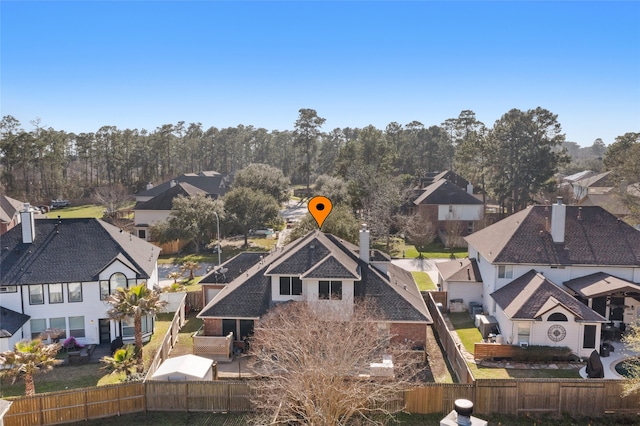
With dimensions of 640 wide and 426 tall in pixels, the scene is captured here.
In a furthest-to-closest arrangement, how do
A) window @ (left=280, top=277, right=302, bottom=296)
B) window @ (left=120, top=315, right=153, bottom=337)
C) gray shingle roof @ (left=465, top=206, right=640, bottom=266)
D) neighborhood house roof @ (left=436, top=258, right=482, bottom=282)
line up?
neighborhood house roof @ (left=436, top=258, right=482, bottom=282), gray shingle roof @ (left=465, top=206, right=640, bottom=266), window @ (left=120, top=315, right=153, bottom=337), window @ (left=280, top=277, right=302, bottom=296)

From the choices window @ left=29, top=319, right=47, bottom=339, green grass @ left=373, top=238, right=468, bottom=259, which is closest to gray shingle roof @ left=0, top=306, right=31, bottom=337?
window @ left=29, top=319, right=47, bottom=339

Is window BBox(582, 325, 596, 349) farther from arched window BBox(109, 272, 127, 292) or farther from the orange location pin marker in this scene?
arched window BBox(109, 272, 127, 292)

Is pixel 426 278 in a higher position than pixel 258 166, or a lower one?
lower

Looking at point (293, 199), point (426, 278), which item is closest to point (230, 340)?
point (426, 278)

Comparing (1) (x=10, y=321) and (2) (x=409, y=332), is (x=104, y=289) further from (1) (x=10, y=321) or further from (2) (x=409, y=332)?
(2) (x=409, y=332)

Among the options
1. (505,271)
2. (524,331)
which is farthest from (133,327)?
(505,271)

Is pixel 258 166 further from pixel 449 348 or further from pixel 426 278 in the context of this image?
pixel 449 348
